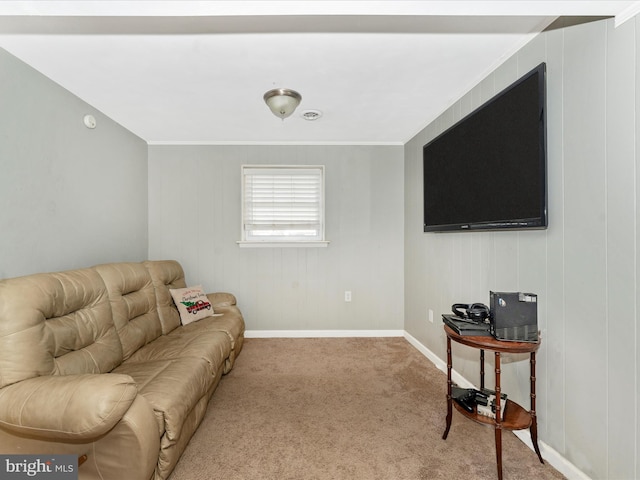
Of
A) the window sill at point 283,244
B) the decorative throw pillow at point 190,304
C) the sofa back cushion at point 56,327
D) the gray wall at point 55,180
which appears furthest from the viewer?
the window sill at point 283,244

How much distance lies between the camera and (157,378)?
1.69 metres

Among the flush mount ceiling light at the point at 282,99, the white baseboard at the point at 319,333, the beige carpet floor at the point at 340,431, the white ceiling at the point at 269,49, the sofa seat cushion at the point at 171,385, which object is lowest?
the beige carpet floor at the point at 340,431

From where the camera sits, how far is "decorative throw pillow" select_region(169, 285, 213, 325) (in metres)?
2.85

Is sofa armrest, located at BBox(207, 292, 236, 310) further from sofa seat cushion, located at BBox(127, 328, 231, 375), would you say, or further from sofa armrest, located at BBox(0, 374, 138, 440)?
A: sofa armrest, located at BBox(0, 374, 138, 440)

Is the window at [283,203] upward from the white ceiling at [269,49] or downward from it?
downward

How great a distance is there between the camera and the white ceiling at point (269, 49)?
1.22m

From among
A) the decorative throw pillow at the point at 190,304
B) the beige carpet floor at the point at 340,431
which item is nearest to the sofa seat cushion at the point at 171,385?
the beige carpet floor at the point at 340,431

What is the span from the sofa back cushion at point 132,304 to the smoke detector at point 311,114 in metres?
1.99

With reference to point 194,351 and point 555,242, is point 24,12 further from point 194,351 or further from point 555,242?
point 555,242

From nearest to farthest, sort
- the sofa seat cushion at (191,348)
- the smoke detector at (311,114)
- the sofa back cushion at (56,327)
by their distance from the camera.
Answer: the sofa back cushion at (56,327) → the sofa seat cushion at (191,348) → the smoke detector at (311,114)

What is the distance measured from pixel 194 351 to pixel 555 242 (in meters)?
2.27

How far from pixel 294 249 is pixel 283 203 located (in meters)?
0.58

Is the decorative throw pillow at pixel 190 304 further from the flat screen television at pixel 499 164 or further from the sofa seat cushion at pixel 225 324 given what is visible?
the flat screen television at pixel 499 164

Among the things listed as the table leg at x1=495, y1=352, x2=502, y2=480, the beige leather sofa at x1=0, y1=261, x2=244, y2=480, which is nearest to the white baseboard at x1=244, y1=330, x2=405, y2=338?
the beige leather sofa at x1=0, y1=261, x2=244, y2=480
